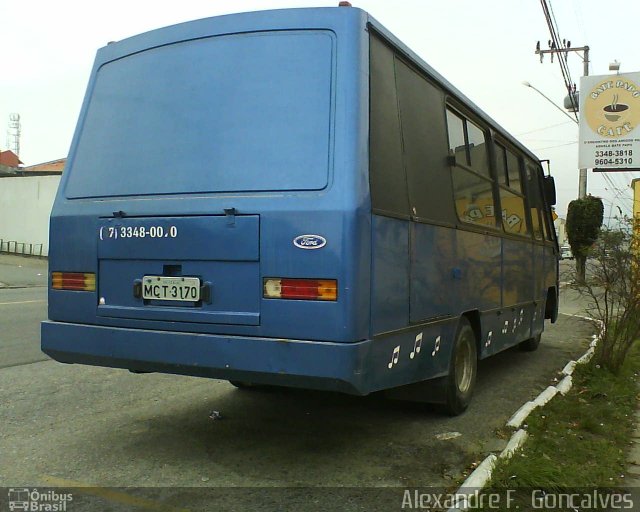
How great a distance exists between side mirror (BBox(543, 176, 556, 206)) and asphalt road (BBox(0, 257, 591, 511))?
11.0 ft

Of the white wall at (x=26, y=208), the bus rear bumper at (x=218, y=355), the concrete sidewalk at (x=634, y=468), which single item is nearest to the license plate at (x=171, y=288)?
the bus rear bumper at (x=218, y=355)

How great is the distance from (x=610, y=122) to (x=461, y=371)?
17820 mm

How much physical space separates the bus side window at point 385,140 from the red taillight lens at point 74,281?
2031 millimetres

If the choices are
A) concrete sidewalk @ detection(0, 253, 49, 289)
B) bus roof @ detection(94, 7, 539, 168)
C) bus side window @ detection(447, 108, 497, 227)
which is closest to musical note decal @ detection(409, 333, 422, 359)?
bus side window @ detection(447, 108, 497, 227)

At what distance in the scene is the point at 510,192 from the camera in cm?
707

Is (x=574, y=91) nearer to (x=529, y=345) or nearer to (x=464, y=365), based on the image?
(x=529, y=345)

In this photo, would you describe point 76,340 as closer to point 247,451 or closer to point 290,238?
point 247,451

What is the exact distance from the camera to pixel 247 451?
4.38 metres

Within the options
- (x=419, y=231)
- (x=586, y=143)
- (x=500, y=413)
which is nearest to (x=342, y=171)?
(x=419, y=231)

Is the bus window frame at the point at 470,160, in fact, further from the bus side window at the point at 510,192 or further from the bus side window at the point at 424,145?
the bus side window at the point at 510,192

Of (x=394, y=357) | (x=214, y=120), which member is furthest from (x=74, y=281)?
(x=394, y=357)

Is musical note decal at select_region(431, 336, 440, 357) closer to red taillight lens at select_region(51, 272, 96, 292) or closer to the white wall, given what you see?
red taillight lens at select_region(51, 272, 96, 292)

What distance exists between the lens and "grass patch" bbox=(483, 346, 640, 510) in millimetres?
3750

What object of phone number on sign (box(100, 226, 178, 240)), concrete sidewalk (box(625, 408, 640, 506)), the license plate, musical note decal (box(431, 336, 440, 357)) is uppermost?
phone number on sign (box(100, 226, 178, 240))
